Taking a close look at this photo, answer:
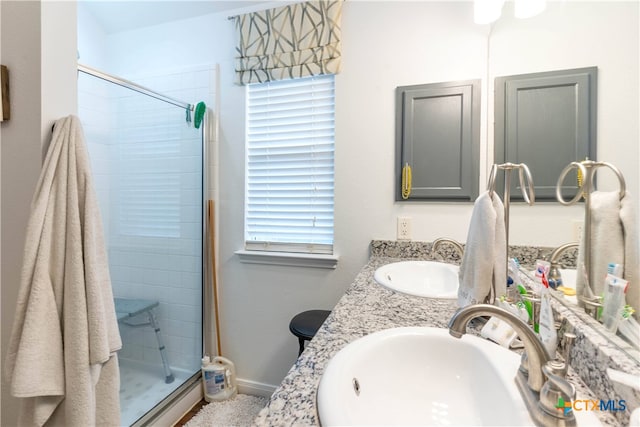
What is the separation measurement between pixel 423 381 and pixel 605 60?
80 centimetres

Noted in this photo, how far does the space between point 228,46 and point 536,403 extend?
2.18 meters

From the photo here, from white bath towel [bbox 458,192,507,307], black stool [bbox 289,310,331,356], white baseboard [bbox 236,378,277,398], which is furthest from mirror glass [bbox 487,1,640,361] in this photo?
white baseboard [bbox 236,378,277,398]

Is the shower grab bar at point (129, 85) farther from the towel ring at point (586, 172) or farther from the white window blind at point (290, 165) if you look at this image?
the towel ring at point (586, 172)

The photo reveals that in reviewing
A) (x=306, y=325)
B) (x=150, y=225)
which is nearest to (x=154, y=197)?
(x=150, y=225)

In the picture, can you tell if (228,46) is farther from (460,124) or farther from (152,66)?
(460,124)

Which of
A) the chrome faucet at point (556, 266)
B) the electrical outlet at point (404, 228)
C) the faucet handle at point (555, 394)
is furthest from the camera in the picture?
the electrical outlet at point (404, 228)

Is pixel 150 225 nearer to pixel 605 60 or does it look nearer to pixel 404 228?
pixel 404 228

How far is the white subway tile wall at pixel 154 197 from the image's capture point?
5.23 feet

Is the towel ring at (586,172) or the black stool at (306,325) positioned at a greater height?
the towel ring at (586,172)

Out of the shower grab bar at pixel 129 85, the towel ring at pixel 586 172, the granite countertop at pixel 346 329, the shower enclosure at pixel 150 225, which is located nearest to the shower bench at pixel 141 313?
the shower enclosure at pixel 150 225

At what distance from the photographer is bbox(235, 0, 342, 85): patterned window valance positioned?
1623mm

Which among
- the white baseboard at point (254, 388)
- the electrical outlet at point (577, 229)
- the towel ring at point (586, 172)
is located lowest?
the white baseboard at point (254, 388)

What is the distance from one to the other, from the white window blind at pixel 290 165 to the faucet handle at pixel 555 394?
133 centimetres

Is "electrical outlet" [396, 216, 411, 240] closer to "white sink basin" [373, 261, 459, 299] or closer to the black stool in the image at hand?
"white sink basin" [373, 261, 459, 299]
